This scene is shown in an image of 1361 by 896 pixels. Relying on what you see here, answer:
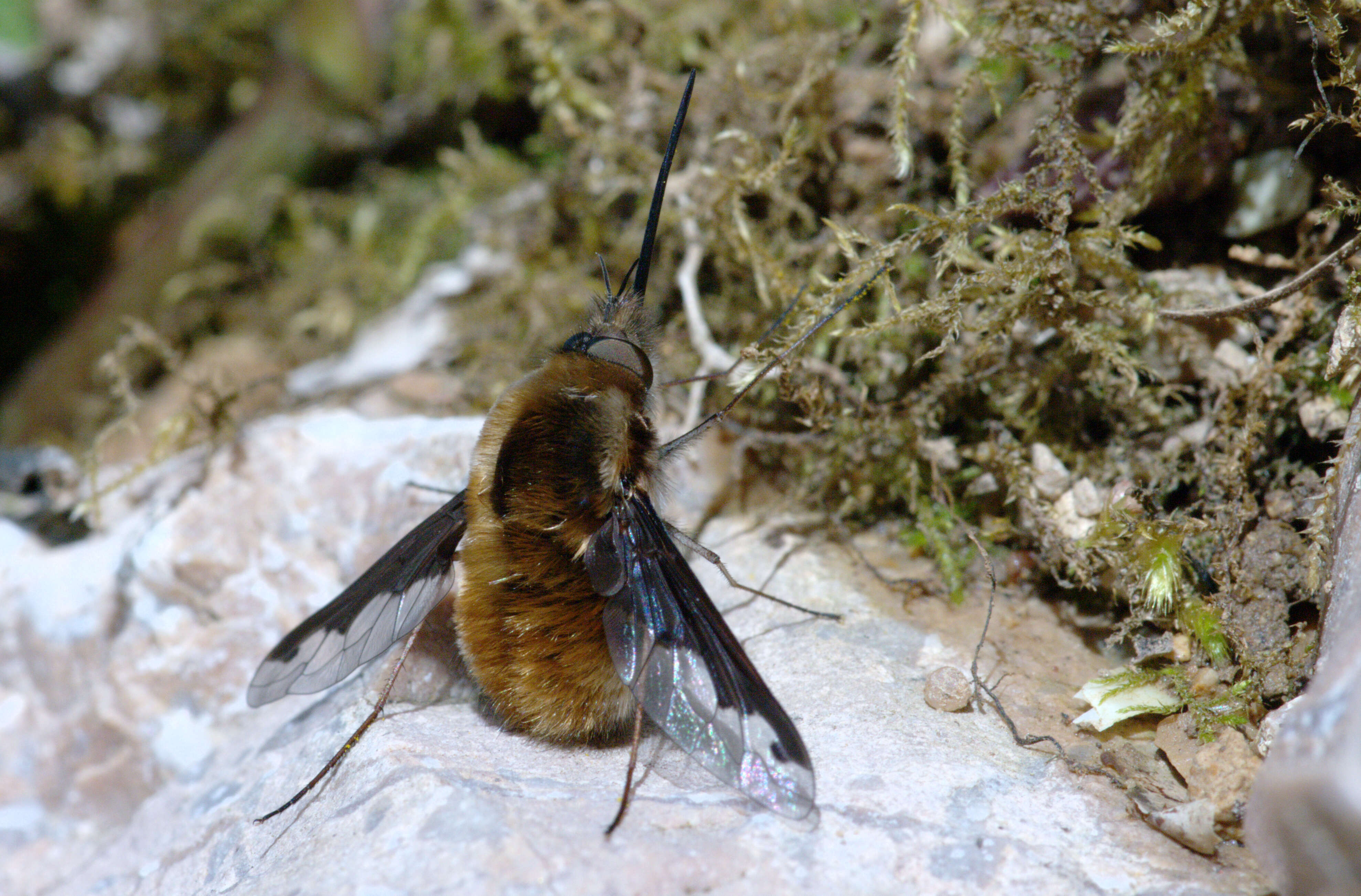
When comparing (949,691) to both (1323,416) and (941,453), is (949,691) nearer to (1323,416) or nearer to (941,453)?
(941,453)

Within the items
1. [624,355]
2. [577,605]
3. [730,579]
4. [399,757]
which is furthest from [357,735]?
[624,355]

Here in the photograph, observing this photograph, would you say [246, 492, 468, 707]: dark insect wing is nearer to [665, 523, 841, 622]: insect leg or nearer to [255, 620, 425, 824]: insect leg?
[255, 620, 425, 824]: insect leg

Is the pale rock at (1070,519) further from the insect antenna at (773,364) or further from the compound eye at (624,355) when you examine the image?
the compound eye at (624,355)

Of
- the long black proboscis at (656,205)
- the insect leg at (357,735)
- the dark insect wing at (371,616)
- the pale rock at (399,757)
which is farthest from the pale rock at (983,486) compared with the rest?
the insect leg at (357,735)

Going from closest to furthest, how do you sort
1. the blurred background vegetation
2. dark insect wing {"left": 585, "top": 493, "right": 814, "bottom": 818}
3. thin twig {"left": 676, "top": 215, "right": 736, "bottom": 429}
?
dark insect wing {"left": 585, "top": 493, "right": 814, "bottom": 818} → the blurred background vegetation → thin twig {"left": 676, "top": 215, "right": 736, "bottom": 429}

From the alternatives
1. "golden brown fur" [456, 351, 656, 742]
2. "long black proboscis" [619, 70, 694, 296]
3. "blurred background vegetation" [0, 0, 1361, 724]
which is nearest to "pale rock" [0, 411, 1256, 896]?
"golden brown fur" [456, 351, 656, 742]

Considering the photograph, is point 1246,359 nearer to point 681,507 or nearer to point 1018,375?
point 1018,375
